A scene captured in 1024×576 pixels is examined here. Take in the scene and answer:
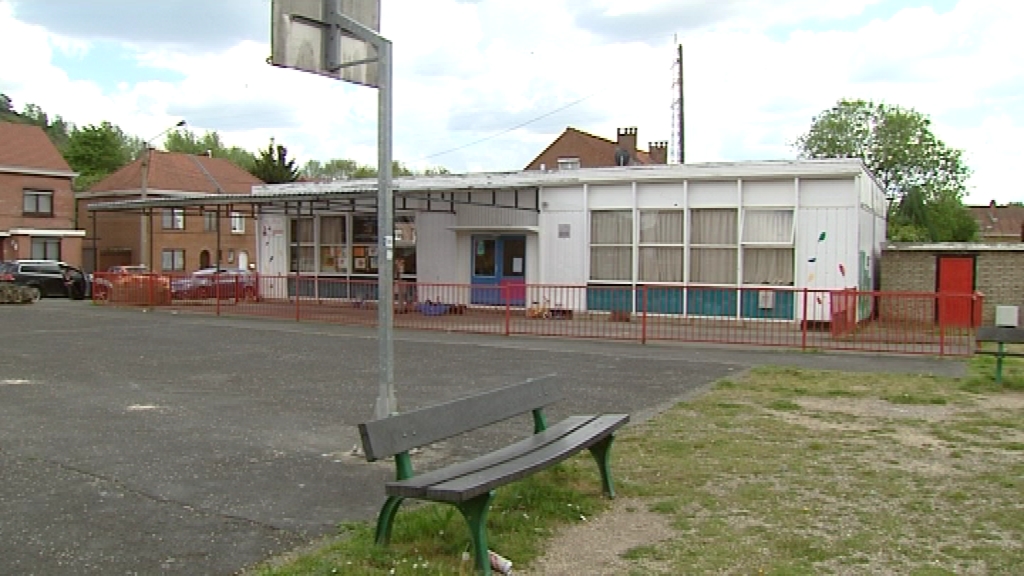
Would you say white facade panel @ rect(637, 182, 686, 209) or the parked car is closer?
white facade panel @ rect(637, 182, 686, 209)

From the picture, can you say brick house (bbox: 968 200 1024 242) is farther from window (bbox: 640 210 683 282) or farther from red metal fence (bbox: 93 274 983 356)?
red metal fence (bbox: 93 274 983 356)

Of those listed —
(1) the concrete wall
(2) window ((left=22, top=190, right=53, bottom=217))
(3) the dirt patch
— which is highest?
(2) window ((left=22, top=190, right=53, bottom=217))

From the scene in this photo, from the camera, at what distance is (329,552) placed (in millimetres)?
4988

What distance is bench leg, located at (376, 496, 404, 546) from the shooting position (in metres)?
5.02

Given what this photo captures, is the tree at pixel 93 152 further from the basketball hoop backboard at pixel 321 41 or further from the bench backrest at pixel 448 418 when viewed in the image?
the bench backrest at pixel 448 418

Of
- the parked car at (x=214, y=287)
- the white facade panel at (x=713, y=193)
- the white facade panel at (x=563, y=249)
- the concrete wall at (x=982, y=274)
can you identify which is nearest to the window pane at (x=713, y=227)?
the white facade panel at (x=713, y=193)

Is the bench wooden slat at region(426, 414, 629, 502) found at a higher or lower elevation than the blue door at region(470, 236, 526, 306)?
lower

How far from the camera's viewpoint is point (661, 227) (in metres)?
21.3

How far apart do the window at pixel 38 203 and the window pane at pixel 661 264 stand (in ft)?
136

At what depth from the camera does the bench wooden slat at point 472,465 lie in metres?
4.70

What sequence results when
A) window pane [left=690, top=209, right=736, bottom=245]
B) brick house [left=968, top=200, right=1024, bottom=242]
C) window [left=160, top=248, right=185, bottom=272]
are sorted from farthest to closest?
brick house [left=968, top=200, right=1024, bottom=242] → window [left=160, top=248, right=185, bottom=272] → window pane [left=690, top=209, right=736, bottom=245]

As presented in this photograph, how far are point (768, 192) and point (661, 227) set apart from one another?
272cm

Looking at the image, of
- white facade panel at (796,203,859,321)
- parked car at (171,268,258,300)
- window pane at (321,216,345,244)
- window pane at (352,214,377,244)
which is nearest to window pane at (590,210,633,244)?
white facade panel at (796,203,859,321)

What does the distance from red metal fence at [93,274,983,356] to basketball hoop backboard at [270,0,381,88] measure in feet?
32.0
